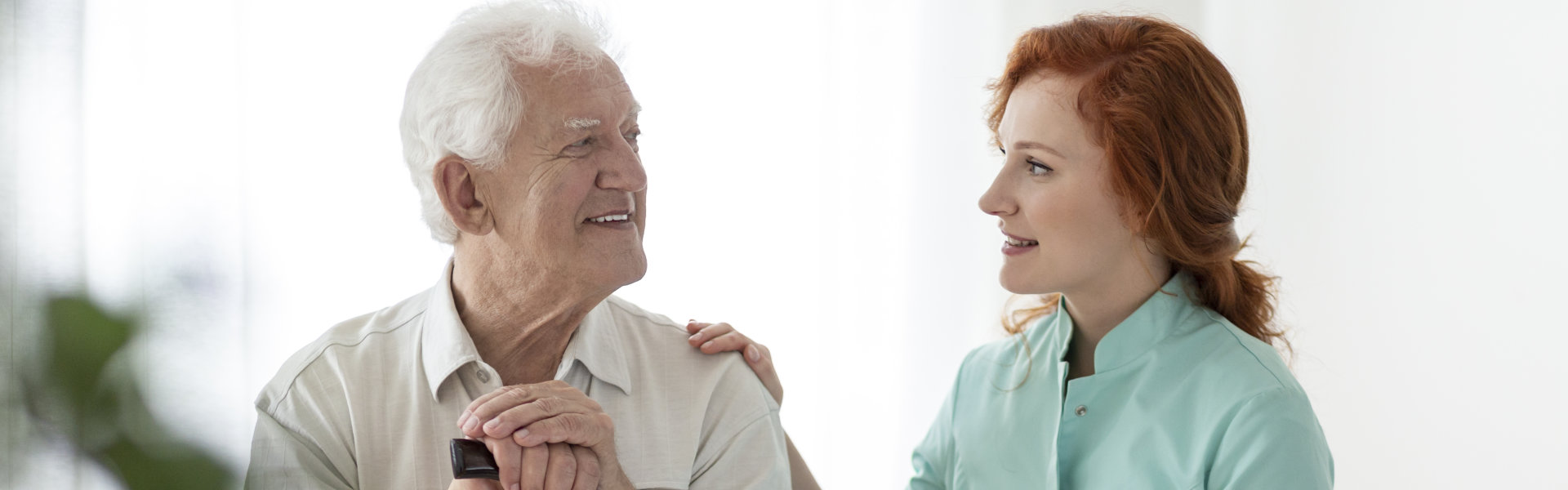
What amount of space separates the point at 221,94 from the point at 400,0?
1.93m

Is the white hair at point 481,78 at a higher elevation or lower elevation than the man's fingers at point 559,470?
higher

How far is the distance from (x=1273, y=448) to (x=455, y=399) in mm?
988

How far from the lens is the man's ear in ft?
4.31

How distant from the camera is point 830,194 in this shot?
2900 millimetres

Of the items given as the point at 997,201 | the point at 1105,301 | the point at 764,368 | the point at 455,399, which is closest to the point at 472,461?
the point at 455,399

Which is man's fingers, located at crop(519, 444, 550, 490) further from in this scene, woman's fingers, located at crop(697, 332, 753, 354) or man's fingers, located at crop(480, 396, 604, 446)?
woman's fingers, located at crop(697, 332, 753, 354)

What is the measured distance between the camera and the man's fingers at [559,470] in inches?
46.1

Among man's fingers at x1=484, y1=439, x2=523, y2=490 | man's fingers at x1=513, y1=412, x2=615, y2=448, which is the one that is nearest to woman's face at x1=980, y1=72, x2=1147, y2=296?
man's fingers at x1=513, y1=412, x2=615, y2=448

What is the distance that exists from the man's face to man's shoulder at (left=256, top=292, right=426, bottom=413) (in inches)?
7.2

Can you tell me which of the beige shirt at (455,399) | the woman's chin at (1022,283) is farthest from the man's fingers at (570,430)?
the woman's chin at (1022,283)

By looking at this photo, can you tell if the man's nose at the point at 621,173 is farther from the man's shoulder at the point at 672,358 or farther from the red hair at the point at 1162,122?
the red hair at the point at 1162,122

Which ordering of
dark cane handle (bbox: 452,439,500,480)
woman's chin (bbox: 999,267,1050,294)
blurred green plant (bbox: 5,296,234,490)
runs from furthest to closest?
woman's chin (bbox: 999,267,1050,294), dark cane handle (bbox: 452,439,500,480), blurred green plant (bbox: 5,296,234,490)

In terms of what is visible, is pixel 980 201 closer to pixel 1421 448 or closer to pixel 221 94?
pixel 221 94

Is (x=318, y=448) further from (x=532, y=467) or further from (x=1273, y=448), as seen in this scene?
(x=1273, y=448)
